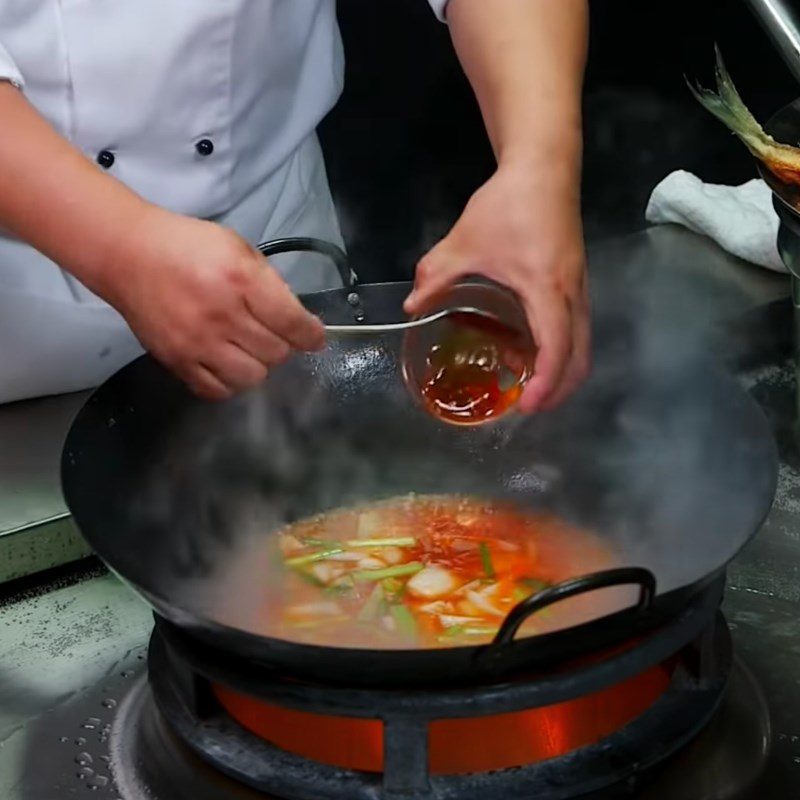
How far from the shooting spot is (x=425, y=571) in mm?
1392

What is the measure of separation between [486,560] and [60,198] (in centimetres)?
59

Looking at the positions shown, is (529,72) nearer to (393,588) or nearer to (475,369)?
(475,369)

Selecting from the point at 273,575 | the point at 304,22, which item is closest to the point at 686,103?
the point at 304,22

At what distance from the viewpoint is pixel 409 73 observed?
260 centimetres

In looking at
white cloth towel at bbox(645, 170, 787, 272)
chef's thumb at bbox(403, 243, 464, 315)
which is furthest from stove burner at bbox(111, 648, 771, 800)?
white cloth towel at bbox(645, 170, 787, 272)

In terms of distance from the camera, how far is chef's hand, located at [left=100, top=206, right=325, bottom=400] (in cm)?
112

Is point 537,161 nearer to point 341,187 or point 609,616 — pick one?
point 609,616

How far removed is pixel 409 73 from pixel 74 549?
1.45 meters

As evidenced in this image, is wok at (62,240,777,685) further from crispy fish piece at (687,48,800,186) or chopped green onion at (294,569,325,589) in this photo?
crispy fish piece at (687,48,800,186)

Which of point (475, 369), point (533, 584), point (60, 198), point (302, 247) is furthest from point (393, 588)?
point (60, 198)

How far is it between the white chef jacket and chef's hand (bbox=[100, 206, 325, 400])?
398 mm

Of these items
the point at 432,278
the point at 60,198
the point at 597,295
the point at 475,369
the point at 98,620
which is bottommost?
the point at 98,620

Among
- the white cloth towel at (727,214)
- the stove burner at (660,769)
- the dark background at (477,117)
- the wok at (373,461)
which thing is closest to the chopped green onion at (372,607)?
the wok at (373,461)

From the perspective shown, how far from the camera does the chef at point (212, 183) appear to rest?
1153 mm
